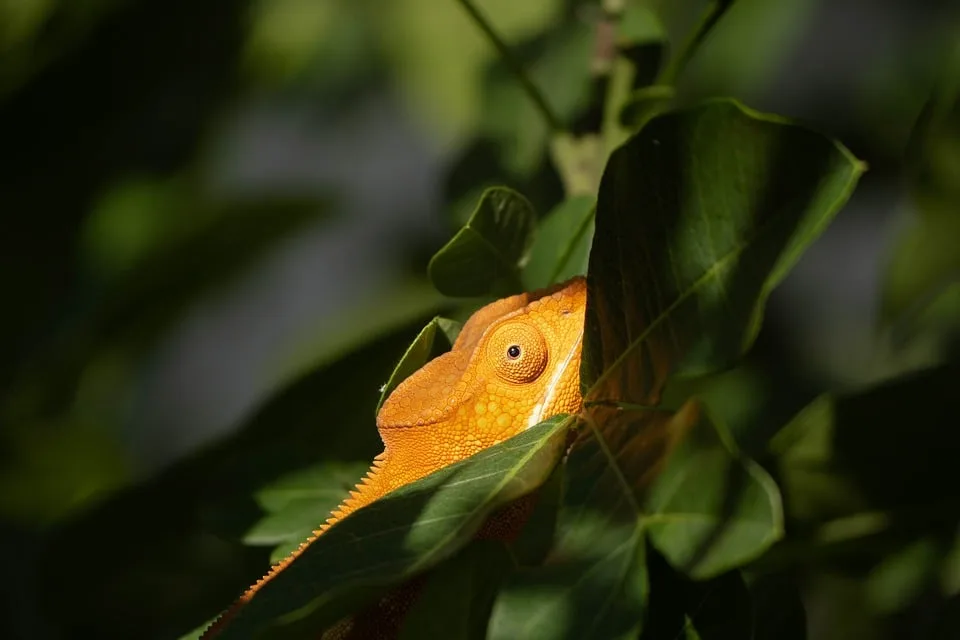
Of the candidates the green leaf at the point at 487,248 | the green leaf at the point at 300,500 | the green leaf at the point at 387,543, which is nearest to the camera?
the green leaf at the point at 387,543

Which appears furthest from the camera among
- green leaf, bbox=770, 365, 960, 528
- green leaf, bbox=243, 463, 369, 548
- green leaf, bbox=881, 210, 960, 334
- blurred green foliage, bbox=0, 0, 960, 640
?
green leaf, bbox=881, 210, 960, 334

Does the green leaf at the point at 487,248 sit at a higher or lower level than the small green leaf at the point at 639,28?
higher

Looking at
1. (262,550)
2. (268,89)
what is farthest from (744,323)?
(268,89)

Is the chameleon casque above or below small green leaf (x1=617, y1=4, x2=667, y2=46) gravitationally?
below

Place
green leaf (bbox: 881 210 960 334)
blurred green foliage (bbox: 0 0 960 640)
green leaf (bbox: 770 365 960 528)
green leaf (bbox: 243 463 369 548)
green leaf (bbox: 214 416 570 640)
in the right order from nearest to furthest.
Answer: green leaf (bbox: 214 416 570 640) < blurred green foliage (bbox: 0 0 960 640) < green leaf (bbox: 243 463 369 548) < green leaf (bbox: 770 365 960 528) < green leaf (bbox: 881 210 960 334)

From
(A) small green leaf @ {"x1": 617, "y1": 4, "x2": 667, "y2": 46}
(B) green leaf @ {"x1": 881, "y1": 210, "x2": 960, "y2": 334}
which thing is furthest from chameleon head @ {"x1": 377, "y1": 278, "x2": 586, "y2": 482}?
(B) green leaf @ {"x1": 881, "y1": 210, "x2": 960, "y2": 334}

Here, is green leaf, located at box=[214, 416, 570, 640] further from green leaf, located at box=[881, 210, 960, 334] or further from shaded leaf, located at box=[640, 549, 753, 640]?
green leaf, located at box=[881, 210, 960, 334]

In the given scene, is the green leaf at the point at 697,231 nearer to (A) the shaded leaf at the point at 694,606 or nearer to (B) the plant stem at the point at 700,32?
(A) the shaded leaf at the point at 694,606

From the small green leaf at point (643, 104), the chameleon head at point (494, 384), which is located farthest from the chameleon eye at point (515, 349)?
the small green leaf at point (643, 104)
